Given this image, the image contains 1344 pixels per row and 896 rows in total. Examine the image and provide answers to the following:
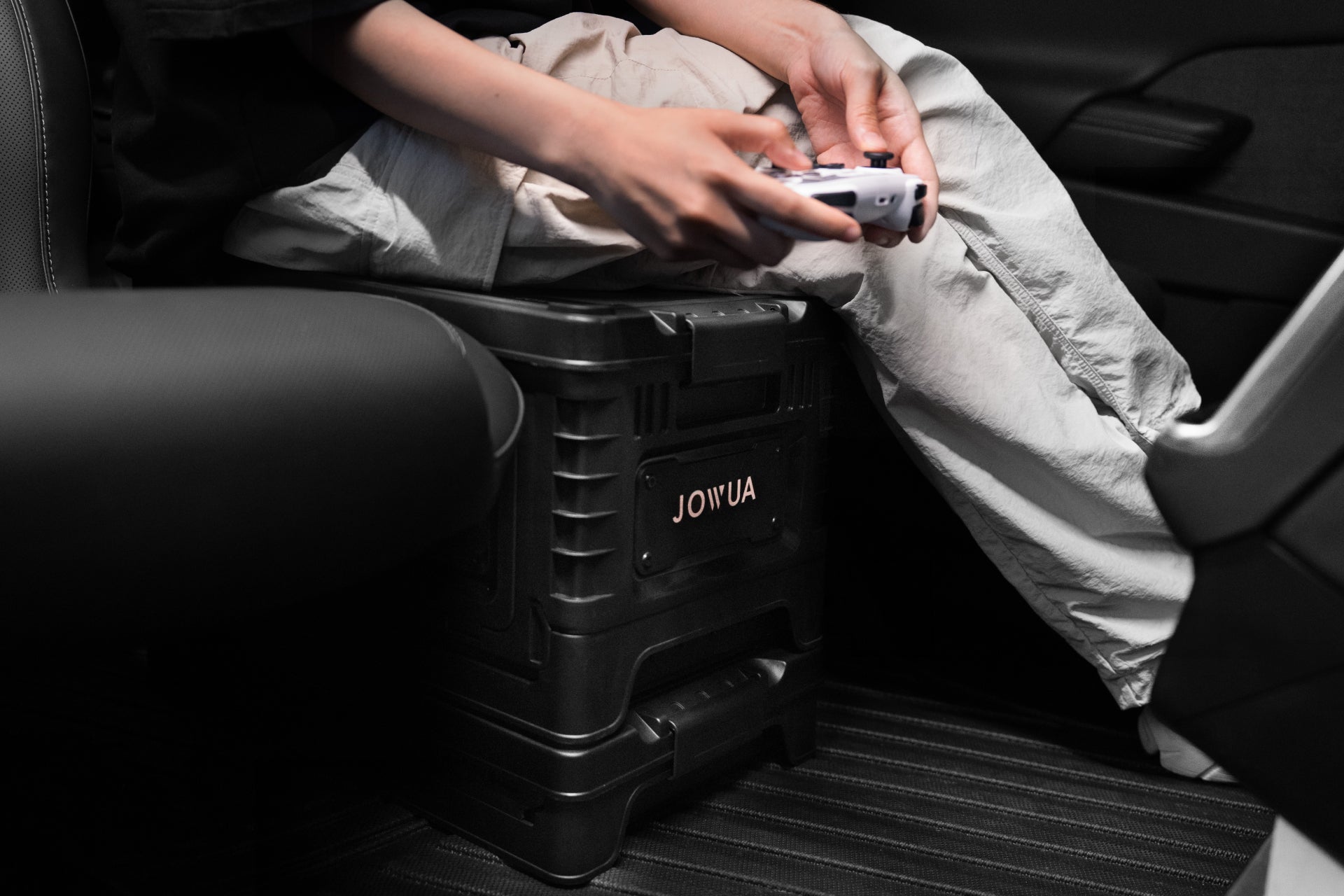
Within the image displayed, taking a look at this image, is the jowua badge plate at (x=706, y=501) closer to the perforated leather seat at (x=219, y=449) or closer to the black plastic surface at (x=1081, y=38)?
the perforated leather seat at (x=219, y=449)

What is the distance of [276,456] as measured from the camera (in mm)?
500

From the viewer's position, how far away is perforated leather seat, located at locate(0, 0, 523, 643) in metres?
0.46

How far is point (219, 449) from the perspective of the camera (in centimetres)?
49

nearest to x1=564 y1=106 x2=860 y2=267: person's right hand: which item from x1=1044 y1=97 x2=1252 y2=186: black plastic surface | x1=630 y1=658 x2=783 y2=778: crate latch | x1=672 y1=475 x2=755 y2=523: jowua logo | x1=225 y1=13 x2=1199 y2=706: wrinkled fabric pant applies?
x1=225 y1=13 x2=1199 y2=706: wrinkled fabric pant

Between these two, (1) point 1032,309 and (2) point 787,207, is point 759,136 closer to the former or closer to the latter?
(2) point 787,207

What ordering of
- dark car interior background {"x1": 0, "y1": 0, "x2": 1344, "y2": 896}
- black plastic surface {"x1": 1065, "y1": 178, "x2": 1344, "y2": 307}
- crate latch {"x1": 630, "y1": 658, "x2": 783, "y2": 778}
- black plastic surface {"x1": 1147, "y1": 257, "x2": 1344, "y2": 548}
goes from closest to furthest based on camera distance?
black plastic surface {"x1": 1147, "y1": 257, "x2": 1344, "y2": 548}, dark car interior background {"x1": 0, "y1": 0, "x2": 1344, "y2": 896}, crate latch {"x1": 630, "y1": 658, "x2": 783, "y2": 778}, black plastic surface {"x1": 1065, "y1": 178, "x2": 1344, "y2": 307}

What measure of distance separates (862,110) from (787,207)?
0.23 m

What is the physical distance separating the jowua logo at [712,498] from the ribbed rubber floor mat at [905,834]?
10.7 inches

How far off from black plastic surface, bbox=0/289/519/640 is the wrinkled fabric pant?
250 mm

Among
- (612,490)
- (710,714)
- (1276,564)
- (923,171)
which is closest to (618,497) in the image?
(612,490)

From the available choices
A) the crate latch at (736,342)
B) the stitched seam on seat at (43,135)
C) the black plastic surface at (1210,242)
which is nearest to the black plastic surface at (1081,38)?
the black plastic surface at (1210,242)

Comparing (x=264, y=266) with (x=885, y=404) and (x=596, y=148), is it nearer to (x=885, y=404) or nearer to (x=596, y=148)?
(x=596, y=148)

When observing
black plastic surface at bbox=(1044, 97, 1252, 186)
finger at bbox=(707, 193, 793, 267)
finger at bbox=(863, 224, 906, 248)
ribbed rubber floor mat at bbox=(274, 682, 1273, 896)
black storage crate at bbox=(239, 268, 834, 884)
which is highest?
finger at bbox=(707, 193, 793, 267)

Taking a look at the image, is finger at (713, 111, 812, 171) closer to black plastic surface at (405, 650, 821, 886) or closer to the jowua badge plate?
the jowua badge plate
